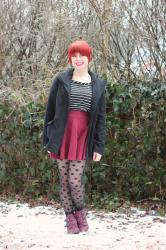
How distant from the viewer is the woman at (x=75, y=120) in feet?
14.9

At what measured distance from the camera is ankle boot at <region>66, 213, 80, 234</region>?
15.4 ft

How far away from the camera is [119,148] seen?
576 cm

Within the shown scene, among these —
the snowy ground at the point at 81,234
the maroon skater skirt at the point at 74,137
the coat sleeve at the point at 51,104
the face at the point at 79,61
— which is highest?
the face at the point at 79,61

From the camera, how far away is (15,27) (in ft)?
32.0

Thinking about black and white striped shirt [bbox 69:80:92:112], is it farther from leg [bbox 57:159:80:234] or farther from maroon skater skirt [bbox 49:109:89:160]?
leg [bbox 57:159:80:234]

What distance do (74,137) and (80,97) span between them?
37 cm

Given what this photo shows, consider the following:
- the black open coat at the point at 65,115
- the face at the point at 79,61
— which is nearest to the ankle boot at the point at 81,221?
the black open coat at the point at 65,115

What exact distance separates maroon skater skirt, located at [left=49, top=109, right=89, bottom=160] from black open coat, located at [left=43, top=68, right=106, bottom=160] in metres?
0.06

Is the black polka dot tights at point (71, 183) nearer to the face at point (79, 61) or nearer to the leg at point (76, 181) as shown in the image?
the leg at point (76, 181)

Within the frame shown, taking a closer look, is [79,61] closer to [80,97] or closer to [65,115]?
[80,97]

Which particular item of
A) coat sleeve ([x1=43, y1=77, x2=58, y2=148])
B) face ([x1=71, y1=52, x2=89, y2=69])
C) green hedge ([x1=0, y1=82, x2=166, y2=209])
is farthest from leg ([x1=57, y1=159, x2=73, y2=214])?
green hedge ([x1=0, y1=82, x2=166, y2=209])

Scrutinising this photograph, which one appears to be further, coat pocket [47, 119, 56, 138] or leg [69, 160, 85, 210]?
leg [69, 160, 85, 210]

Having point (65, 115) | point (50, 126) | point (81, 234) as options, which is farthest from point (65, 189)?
point (65, 115)

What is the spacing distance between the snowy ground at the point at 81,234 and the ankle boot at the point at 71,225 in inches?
2.2
